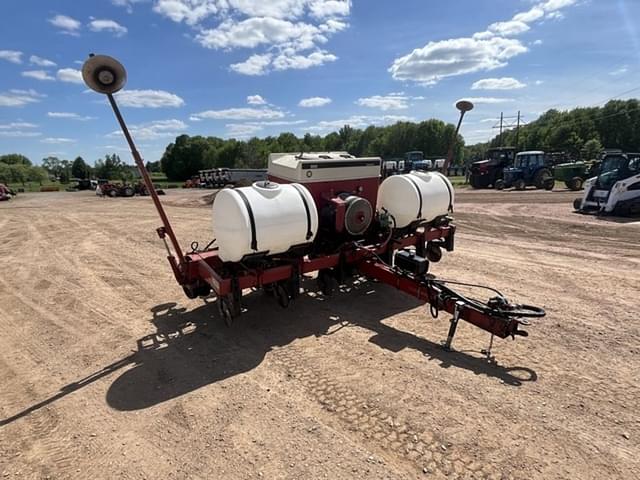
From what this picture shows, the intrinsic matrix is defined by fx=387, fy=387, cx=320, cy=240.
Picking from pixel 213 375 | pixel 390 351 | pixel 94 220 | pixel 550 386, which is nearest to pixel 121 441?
pixel 213 375

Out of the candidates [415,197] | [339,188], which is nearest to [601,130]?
[415,197]

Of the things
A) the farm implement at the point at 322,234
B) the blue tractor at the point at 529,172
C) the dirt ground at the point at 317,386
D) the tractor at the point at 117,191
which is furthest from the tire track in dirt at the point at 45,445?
the tractor at the point at 117,191

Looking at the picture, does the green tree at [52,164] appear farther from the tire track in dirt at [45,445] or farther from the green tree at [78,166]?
the tire track in dirt at [45,445]

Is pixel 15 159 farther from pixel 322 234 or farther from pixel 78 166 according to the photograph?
pixel 322 234

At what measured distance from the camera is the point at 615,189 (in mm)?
12969

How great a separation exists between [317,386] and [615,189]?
13900 millimetres

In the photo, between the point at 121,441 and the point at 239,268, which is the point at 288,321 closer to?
the point at 239,268

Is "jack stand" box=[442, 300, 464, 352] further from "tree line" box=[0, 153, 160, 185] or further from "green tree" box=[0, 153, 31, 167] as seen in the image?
"green tree" box=[0, 153, 31, 167]

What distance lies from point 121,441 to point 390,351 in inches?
107

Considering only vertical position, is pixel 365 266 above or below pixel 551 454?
above

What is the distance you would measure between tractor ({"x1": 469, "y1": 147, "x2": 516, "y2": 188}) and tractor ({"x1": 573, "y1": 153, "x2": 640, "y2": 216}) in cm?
1250

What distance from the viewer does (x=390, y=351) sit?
14.3 feet

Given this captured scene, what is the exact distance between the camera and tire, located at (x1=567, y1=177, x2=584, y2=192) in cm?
2223

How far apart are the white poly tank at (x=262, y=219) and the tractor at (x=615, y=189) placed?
1293 cm
